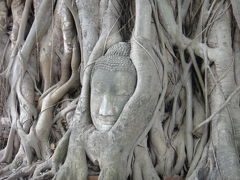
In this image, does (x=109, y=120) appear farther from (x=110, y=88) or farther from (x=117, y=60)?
(x=117, y=60)

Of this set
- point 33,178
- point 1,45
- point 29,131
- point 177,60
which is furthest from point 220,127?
point 1,45

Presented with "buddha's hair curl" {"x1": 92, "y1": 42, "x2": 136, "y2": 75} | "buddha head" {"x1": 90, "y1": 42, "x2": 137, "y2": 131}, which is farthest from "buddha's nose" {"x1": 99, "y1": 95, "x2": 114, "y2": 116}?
"buddha's hair curl" {"x1": 92, "y1": 42, "x2": 136, "y2": 75}

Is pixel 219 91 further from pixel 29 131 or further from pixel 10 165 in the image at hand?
pixel 10 165

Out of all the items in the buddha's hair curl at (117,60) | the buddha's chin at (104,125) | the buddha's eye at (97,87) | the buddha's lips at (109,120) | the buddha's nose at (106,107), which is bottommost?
the buddha's chin at (104,125)

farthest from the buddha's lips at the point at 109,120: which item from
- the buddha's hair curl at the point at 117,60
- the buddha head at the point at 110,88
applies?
the buddha's hair curl at the point at 117,60

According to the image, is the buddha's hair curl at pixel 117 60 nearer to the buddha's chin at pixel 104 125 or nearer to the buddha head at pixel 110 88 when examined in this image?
the buddha head at pixel 110 88

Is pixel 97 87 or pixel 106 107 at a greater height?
pixel 97 87

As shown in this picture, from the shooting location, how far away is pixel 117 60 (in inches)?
92.0

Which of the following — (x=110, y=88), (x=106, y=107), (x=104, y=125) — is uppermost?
(x=110, y=88)

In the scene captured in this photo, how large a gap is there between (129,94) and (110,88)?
15 centimetres

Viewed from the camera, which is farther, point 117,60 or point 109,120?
point 117,60

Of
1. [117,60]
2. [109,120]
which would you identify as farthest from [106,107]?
[117,60]

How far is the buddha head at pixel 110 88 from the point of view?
2.24 meters

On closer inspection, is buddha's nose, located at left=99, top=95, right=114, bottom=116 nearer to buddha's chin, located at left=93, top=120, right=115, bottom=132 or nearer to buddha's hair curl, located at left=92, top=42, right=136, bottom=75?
buddha's chin, located at left=93, top=120, right=115, bottom=132
